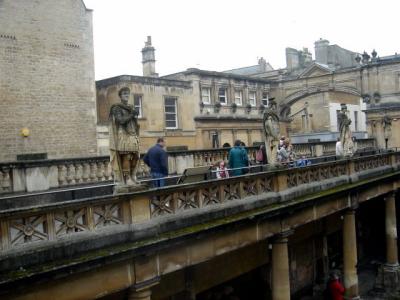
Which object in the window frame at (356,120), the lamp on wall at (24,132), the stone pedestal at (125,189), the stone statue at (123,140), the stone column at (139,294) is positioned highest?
the window frame at (356,120)

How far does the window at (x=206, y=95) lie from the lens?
104ft

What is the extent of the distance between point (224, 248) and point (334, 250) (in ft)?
37.4

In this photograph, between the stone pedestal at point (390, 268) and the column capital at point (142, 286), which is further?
the stone pedestal at point (390, 268)

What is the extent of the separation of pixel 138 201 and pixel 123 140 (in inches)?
38.7

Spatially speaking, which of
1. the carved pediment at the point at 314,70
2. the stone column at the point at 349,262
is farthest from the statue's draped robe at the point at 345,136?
the carved pediment at the point at 314,70

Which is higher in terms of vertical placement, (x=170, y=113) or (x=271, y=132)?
(x=170, y=113)

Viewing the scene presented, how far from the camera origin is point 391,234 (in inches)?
683

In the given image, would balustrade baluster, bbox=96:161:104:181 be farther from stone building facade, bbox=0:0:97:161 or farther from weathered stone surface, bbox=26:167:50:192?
stone building facade, bbox=0:0:97:161

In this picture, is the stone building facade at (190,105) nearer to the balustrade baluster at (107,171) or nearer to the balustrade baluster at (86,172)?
the balustrade baluster at (107,171)

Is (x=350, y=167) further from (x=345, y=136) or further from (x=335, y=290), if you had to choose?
(x=335, y=290)

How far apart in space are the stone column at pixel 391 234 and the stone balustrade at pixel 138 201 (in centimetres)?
473

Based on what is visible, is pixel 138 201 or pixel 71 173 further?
pixel 71 173

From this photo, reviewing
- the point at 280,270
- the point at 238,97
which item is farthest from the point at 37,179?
the point at 238,97

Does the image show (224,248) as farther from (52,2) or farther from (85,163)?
→ (52,2)
